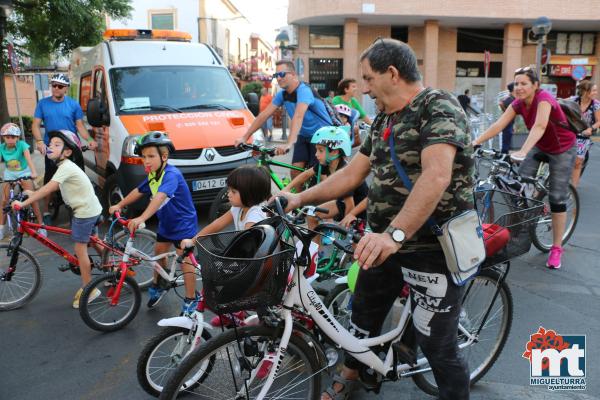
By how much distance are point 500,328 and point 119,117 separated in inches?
219

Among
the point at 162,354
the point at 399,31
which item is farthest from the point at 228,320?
the point at 399,31

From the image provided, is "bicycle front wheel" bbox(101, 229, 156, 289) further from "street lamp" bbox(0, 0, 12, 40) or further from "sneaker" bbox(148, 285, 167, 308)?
"street lamp" bbox(0, 0, 12, 40)

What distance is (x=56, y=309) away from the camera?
14.8ft

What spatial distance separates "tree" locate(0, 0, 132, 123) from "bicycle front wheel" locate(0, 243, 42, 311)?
27.6 ft

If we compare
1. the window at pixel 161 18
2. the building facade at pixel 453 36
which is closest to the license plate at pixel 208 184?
the building facade at pixel 453 36

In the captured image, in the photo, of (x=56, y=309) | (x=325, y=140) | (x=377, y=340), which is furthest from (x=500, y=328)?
(x=56, y=309)

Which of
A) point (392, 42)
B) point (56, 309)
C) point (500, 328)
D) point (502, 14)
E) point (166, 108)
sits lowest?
point (56, 309)

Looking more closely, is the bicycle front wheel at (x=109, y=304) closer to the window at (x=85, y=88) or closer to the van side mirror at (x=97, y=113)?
the van side mirror at (x=97, y=113)

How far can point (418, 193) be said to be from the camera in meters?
2.02

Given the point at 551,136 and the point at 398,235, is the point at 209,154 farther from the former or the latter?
the point at 398,235

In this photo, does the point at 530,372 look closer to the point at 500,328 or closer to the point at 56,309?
the point at 500,328

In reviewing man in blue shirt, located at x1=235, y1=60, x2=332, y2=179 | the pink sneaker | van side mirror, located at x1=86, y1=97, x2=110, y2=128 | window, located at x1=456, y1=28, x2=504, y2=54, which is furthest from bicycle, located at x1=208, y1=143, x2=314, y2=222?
window, located at x1=456, y1=28, x2=504, y2=54

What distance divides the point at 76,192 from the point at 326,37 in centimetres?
2837

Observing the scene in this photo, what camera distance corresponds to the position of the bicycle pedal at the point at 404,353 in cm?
267
